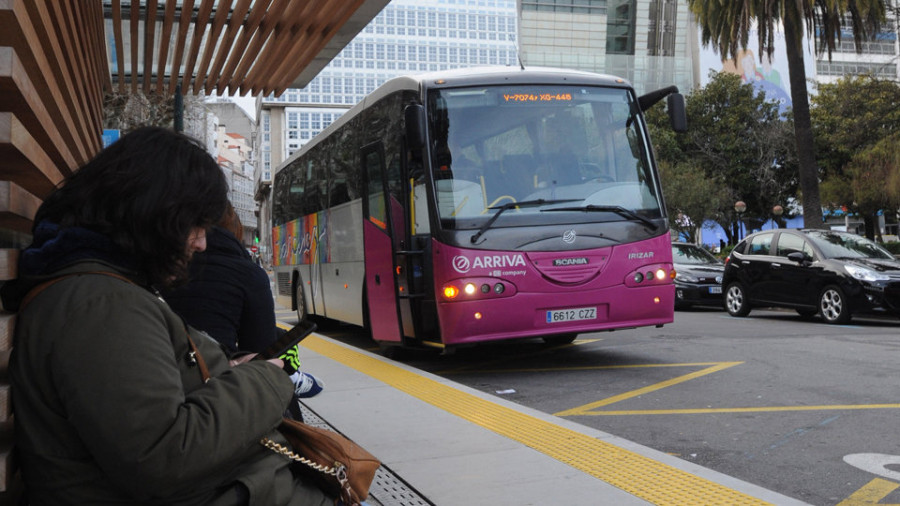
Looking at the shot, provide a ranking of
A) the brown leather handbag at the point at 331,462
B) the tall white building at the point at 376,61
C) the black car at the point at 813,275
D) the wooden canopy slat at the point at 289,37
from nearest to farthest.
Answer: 1. the brown leather handbag at the point at 331,462
2. the wooden canopy slat at the point at 289,37
3. the black car at the point at 813,275
4. the tall white building at the point at 376,61

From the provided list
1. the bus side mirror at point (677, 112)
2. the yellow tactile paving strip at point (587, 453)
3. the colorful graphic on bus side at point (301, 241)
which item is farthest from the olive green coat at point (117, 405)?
the colorful graphic on bus side at point (301, 241)

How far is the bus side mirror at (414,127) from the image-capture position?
8.61m

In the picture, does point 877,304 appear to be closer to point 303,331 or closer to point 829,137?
point 303,331

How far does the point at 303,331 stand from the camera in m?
2.28

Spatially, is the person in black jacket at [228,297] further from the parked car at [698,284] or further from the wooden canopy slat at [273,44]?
the parked car at [698,284]

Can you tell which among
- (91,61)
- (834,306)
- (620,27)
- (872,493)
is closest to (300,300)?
(834,306)

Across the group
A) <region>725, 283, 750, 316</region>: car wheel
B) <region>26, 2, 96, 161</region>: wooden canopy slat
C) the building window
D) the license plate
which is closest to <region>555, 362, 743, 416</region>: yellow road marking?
the license plate

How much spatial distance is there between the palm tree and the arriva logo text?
41.7 feet

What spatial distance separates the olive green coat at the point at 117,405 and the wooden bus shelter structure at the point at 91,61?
83mm

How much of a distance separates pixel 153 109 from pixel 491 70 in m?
14.8

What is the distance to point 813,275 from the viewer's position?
1369 centimetres

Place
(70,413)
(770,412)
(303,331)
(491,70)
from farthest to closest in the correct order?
(491,70), (770,412), (303,331), (70,413)

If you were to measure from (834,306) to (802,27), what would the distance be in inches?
353

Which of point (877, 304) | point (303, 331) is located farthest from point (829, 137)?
point (303, 331)
